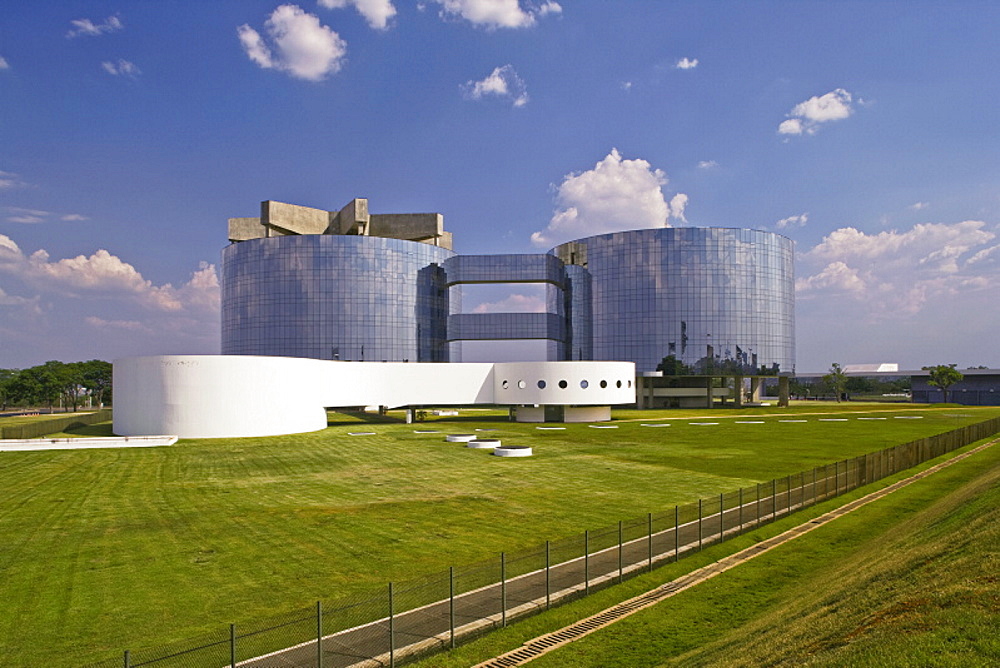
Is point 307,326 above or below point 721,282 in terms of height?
below

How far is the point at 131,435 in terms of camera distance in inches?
2697

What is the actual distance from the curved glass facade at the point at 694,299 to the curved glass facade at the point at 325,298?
45.1 m

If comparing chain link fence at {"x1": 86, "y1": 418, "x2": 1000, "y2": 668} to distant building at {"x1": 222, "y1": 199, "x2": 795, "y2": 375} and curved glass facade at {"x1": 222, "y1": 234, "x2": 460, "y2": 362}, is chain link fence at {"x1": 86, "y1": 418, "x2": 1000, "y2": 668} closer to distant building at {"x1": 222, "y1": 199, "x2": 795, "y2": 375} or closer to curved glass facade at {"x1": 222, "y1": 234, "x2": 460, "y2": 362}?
distant building at {"x1": 222, "y1": 199, "x2": 795, "y2": 375}

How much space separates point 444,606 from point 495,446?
41.9m

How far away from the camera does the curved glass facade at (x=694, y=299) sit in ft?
442

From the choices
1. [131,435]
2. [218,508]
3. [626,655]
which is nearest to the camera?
[626,655]

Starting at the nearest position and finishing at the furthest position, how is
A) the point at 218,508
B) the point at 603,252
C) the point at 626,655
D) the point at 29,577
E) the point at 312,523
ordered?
the point at 626,655, the point at 29,577, the point at 312,523, the point at 218,508, the point at 603,252

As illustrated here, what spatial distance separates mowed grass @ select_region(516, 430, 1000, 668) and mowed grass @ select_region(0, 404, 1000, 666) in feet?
26.6

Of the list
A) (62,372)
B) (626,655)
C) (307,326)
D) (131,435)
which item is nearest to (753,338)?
(307,326)

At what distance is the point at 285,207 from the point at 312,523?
12079cm

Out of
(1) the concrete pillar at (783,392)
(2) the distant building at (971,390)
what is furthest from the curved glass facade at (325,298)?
(2) the distant building at (971,390)

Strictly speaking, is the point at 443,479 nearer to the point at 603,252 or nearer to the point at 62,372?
the point at 603,252

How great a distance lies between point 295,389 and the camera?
75.4 m

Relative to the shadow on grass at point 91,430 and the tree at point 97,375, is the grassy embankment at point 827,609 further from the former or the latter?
the tree at point 97,375
